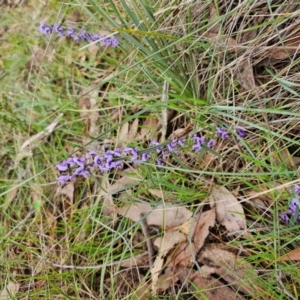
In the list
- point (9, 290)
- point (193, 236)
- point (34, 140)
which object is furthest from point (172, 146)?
point (9, 290)

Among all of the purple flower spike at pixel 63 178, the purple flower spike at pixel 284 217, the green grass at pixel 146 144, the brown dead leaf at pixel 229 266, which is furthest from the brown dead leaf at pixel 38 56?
the purple flower spike at pixel 284 217

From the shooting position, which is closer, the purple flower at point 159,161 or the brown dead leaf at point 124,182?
the purple flower at point 159,161

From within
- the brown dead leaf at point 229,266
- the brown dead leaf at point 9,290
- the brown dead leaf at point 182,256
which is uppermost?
the brown dead leaf at point 9,290

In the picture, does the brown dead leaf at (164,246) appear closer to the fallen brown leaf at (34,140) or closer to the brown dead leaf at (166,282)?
the brown dead leaf at (166,282)

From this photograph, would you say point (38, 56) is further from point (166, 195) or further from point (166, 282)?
point (166, 282)

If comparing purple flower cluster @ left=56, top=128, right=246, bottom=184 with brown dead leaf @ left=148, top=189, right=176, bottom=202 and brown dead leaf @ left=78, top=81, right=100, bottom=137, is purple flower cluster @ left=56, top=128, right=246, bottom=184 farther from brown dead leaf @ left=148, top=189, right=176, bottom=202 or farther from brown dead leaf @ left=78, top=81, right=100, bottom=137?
brown dead leaf @ left=78, top=81, right=100, bottom=137

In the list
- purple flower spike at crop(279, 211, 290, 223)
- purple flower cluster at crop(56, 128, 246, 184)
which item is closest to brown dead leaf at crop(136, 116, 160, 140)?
purple flower cluster at crop(56, 128, 246, 184)
